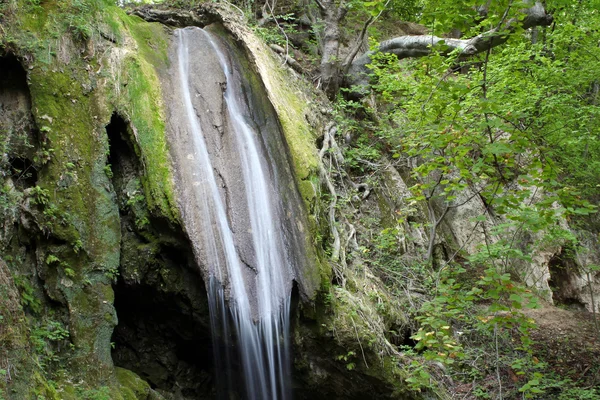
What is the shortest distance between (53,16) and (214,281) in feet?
12.8

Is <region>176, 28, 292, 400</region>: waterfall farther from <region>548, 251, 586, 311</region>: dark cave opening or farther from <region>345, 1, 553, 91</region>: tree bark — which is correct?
<region>548, 251, 586, 311</region>: dark cave opening

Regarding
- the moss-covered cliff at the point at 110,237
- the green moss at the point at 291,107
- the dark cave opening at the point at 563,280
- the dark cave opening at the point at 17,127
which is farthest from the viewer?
the dark cave opening at the point at 563,280

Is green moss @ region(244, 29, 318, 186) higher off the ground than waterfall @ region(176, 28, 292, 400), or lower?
higher

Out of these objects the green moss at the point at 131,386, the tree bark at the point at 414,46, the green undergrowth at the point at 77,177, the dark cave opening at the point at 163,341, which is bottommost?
the green moss at the point at 131,386

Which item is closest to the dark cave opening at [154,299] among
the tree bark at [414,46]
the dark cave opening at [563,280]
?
the tree bark at [414,46]

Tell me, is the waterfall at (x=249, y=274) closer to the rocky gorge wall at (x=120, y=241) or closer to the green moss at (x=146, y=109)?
the rocky gorge wall at (x=120, y=241)

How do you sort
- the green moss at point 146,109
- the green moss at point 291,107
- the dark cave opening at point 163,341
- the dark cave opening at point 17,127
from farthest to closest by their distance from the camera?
the green moss at point 291,107
the dark cave opening at point 163,341
the green moss at point 146,109
the dark cave opening at point 17,127

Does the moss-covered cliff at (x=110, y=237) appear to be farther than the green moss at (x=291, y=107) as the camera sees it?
No

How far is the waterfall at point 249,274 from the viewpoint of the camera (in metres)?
5.68

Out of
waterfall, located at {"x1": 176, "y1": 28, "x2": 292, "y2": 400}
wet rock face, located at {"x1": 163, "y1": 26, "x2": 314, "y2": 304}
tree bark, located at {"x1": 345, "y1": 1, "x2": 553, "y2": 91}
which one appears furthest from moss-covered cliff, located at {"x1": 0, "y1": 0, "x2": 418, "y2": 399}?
tree bark, located at {"x1": 345, "y1": 1, "x2": 553, "y2": 91}

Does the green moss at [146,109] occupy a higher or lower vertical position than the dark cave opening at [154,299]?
higher

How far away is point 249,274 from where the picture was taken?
5.90 meters

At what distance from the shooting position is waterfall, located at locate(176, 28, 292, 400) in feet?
18.6

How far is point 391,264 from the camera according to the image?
26.0 feet
